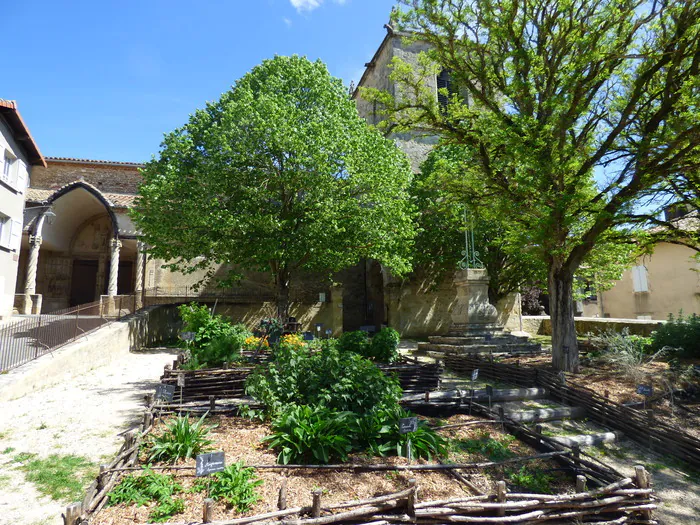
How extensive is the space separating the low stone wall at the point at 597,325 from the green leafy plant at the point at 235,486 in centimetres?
1125

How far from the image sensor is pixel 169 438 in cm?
462

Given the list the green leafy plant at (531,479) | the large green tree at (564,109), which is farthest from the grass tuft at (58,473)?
the large green tree at (564,109)

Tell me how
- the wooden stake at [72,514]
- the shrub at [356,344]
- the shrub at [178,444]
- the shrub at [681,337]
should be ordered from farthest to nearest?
the shrub at [681,337] < the shrub at [356,344] < the shrub at [178,444] < the wooden stake at [72,514]

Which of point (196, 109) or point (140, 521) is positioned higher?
point (196, 109)

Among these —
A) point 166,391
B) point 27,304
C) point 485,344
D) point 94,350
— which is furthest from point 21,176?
point 485,344

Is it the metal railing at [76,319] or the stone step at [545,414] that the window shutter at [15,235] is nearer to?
the metal railing at [76,319]

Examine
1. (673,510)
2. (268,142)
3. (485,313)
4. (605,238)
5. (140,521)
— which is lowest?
(673,510)

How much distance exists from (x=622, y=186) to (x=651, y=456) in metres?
5.82

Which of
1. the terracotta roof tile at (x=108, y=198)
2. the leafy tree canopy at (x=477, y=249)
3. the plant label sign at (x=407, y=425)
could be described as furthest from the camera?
the terracotta roof tile at (x=108, y=198)

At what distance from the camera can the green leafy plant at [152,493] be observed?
11.5ft

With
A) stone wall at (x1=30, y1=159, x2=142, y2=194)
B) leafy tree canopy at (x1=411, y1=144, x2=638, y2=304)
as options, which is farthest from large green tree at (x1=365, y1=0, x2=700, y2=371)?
stone wall at (x1=30, y1=159, x2=142, y2=194)

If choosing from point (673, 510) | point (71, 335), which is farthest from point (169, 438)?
point (71, 335)

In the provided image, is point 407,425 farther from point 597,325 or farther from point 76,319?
point 597,325

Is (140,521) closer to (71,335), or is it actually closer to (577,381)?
(577,381)
